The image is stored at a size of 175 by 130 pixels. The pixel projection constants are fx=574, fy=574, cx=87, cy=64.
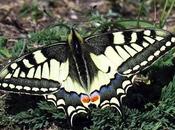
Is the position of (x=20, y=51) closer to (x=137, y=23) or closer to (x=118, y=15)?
(x=137, y=23)

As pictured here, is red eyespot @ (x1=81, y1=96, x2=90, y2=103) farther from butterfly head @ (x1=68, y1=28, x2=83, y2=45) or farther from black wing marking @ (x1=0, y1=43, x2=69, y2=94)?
butterfly head @ (x1=68, y1=28, x2=83, y2=45)

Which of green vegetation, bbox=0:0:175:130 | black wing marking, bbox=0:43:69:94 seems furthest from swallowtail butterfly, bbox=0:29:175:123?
green vegetation, bbox=0:0:175:130

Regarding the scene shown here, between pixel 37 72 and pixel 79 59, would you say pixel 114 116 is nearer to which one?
pixel 79 59

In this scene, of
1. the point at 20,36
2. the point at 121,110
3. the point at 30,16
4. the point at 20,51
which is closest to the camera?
the point at 121,110

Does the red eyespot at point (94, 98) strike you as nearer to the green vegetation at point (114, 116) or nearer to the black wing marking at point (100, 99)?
Answer: the black wing marking at point (100, 99)

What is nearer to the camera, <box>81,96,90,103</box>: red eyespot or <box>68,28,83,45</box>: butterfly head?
<box>81,96,90,103</box>: red eyespot

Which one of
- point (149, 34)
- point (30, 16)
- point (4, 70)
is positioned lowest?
point (30, 16)

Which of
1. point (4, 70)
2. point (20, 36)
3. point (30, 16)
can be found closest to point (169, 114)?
point (4, 70)

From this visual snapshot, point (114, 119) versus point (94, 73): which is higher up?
point (94, 73)

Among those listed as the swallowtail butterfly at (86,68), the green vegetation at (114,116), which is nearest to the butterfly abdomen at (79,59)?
the swallowtail butterfly at (86,68)
